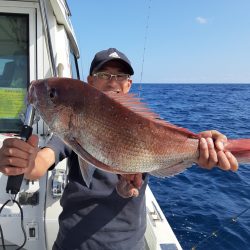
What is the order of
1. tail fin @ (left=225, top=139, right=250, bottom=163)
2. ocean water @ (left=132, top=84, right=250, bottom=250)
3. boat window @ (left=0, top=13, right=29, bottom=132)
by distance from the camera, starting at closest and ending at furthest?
tail fin @ (left=225, top=139, right=250, bottom=163) < boat window @ (left=0, top=13, right=29, bottom=132) < ocean water @ (left=132, top=84, right=250, bottom=250)

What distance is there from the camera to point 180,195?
7543 millimetres

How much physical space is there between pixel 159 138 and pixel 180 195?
5990 millimetres

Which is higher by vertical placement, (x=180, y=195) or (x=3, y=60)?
(x=3, y=60)

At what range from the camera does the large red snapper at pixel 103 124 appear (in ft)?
5.53

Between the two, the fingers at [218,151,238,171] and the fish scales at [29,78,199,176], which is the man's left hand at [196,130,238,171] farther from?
the fish scales at [29,78,199,176]

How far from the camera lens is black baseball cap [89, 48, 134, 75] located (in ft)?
8.04

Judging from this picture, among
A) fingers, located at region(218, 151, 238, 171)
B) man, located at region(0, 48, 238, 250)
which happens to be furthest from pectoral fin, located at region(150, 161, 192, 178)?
man, located at region(0, 48, 238, 250)

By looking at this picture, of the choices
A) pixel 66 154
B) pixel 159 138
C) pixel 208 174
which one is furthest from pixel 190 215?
pixel 159 138

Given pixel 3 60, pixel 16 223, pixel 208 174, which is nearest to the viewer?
pixel 16 223

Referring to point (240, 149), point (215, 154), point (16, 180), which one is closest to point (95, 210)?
point (16, 180)

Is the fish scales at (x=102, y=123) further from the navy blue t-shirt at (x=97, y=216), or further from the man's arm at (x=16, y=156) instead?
the navy blue t-shirt at (x=97, y=216)

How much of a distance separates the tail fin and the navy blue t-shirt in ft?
2.60

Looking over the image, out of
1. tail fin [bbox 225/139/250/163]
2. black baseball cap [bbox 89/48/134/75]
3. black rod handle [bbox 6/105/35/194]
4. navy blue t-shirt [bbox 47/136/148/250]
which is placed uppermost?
Result: black baseball cap [bbox 89/48/134/75]

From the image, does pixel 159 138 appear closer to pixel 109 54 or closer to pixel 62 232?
pixel 109 54
